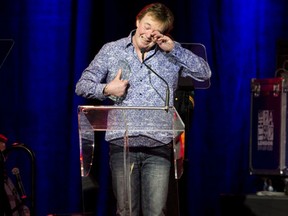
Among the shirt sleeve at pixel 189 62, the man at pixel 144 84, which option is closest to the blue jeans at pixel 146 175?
the man at pixel 144 84

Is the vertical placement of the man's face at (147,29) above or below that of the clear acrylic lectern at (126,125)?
above

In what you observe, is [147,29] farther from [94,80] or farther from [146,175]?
[146,175]

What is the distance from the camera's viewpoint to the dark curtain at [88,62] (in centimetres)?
435

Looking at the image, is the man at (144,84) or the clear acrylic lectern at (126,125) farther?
the man at (144,84)

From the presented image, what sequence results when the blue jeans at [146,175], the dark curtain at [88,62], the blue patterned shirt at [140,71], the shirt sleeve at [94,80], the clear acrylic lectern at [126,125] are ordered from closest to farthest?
the clear acrylic lectern at [126,125] → the blue jeans at [146,175] → the shirt sleeve at [94,80] → the blue patterned shirt at [140,71] → the dark curtain at [88,62]

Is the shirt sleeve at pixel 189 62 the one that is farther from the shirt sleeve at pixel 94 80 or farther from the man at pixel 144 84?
the shirt sleeve at pixel 94 80

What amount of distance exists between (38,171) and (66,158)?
8.1 inches

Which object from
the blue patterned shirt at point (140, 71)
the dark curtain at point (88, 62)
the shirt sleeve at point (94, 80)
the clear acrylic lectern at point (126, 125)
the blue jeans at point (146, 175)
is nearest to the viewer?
the clear acrylic lectern at point (126, 125)

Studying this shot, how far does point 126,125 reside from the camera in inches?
100.0

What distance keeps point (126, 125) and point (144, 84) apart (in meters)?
0.37

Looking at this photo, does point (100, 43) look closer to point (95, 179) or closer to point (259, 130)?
point (259, 130)

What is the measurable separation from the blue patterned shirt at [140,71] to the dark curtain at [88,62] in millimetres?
1309

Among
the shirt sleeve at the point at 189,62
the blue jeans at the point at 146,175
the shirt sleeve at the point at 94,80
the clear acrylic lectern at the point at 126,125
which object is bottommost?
the blue jeans at the point at 146,175


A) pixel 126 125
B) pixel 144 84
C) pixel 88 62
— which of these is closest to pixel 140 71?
pixel 144 84
